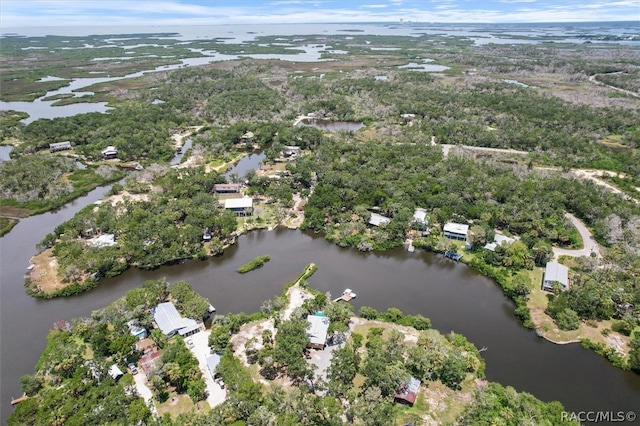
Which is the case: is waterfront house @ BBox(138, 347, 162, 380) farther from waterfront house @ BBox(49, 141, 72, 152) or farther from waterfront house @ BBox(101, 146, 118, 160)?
waterfront house @ BBox(49, 141, 72, 152)

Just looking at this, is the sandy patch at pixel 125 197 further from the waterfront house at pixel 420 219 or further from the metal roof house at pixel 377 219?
the waterfront house at pixel 420 219

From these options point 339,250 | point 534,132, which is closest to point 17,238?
point 339,250

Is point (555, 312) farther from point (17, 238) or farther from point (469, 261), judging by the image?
point (17, 238)

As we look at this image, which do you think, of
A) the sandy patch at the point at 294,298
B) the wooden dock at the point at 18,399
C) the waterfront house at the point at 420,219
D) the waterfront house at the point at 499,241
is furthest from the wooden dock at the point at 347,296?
the wooden dock at the point at 18,399

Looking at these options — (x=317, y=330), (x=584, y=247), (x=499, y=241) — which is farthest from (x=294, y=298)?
(x=584, y=247)

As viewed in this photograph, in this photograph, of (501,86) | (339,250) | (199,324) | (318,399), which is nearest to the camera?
(318,399)

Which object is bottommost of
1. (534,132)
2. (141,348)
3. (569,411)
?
(569,411)

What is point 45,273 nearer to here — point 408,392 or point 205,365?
Answer: point 205,365
